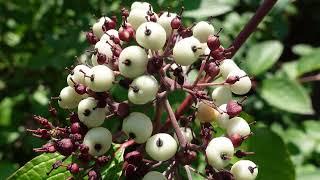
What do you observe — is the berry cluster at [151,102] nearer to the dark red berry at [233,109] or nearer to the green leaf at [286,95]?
the dark red berry at [233,109]

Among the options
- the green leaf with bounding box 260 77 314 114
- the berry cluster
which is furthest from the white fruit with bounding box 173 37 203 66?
the green leaf with bounding box 260 77 314 114

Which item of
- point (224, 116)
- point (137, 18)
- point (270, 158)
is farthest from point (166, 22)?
point (270, 158)

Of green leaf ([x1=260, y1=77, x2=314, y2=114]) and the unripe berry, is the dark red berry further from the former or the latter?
green leaf ([x1=260, y1=77, x2=314, y2=114])

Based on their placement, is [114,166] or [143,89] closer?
[143,89]

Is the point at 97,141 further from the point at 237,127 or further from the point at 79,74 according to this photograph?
the point at 237,127

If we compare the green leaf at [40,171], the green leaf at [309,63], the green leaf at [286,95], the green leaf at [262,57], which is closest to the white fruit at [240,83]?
the green leaf at [40,171]
